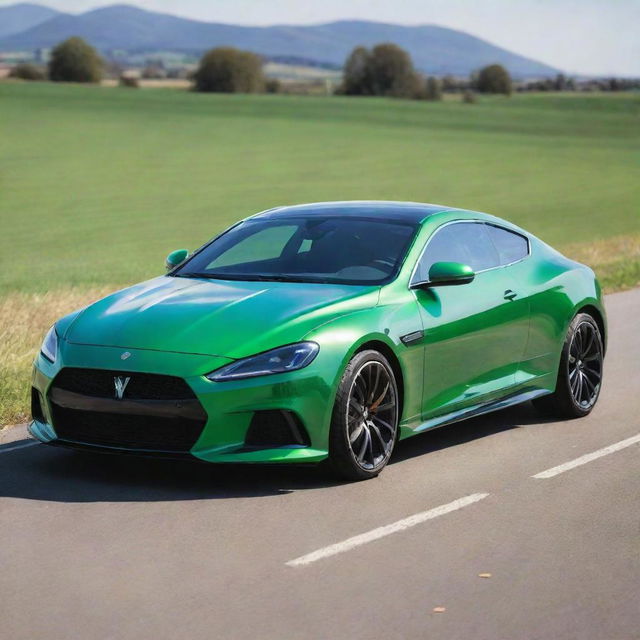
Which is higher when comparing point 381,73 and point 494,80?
point 381,73

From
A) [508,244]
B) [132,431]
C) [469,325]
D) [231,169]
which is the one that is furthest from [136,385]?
[231,169]

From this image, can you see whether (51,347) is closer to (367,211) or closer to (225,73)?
(367,211)

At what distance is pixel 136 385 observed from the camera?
303 inches

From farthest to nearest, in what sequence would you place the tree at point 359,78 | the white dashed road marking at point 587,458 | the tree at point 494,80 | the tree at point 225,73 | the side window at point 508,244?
the tree at point 494,80 → the tree at point 359,78 → the tree at point 225,73 → the side window at point 508,244 → the white dashed road marking at point 587,458

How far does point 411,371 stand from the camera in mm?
8453

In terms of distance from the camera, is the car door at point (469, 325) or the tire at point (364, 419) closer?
the tire at point (364, 419)

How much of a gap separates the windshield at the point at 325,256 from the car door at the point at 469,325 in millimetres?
217

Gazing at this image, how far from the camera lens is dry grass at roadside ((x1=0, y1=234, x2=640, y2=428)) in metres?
10.6

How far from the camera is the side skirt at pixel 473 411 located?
28.5 feet

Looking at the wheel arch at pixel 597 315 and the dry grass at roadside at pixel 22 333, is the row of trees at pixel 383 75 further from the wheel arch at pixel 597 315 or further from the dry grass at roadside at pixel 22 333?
the wheel arch at pixel 597 315

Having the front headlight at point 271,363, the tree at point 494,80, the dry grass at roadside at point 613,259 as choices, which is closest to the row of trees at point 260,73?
the tree at point 494,80

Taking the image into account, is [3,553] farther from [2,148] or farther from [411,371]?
[2,148]

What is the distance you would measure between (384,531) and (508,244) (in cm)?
340

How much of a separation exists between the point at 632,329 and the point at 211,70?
113754 millimetres
